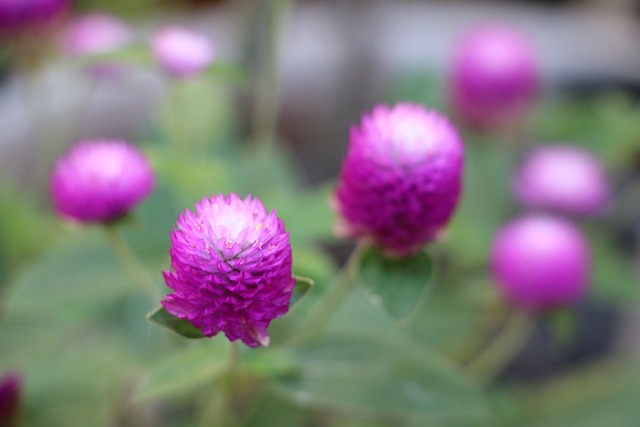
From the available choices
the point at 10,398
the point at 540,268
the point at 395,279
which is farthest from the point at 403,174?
the point at 10,398

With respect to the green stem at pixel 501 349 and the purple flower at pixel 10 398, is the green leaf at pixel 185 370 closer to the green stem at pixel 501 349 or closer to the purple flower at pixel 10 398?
the purple flower at pixel 10 398

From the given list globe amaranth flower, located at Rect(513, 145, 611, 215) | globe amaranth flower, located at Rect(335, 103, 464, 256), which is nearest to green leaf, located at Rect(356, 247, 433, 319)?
globe amaranth flower, located at Rect(335, 103, 464, 256)

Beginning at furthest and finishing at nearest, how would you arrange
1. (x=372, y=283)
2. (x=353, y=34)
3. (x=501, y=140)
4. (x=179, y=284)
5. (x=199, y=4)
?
(x=199, y=4) < (x=353, y=34) < (x=501, y=140) < (x=372, y=283) < (x=179, y=284)

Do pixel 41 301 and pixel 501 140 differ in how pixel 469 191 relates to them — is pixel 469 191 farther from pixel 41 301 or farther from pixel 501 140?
pixel 41 301

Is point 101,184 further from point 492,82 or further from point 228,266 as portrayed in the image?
point 492,82

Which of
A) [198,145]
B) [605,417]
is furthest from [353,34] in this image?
[605,417]

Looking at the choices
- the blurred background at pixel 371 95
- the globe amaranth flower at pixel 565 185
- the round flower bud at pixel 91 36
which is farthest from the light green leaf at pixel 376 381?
the round flower bud at pixel 91 36
